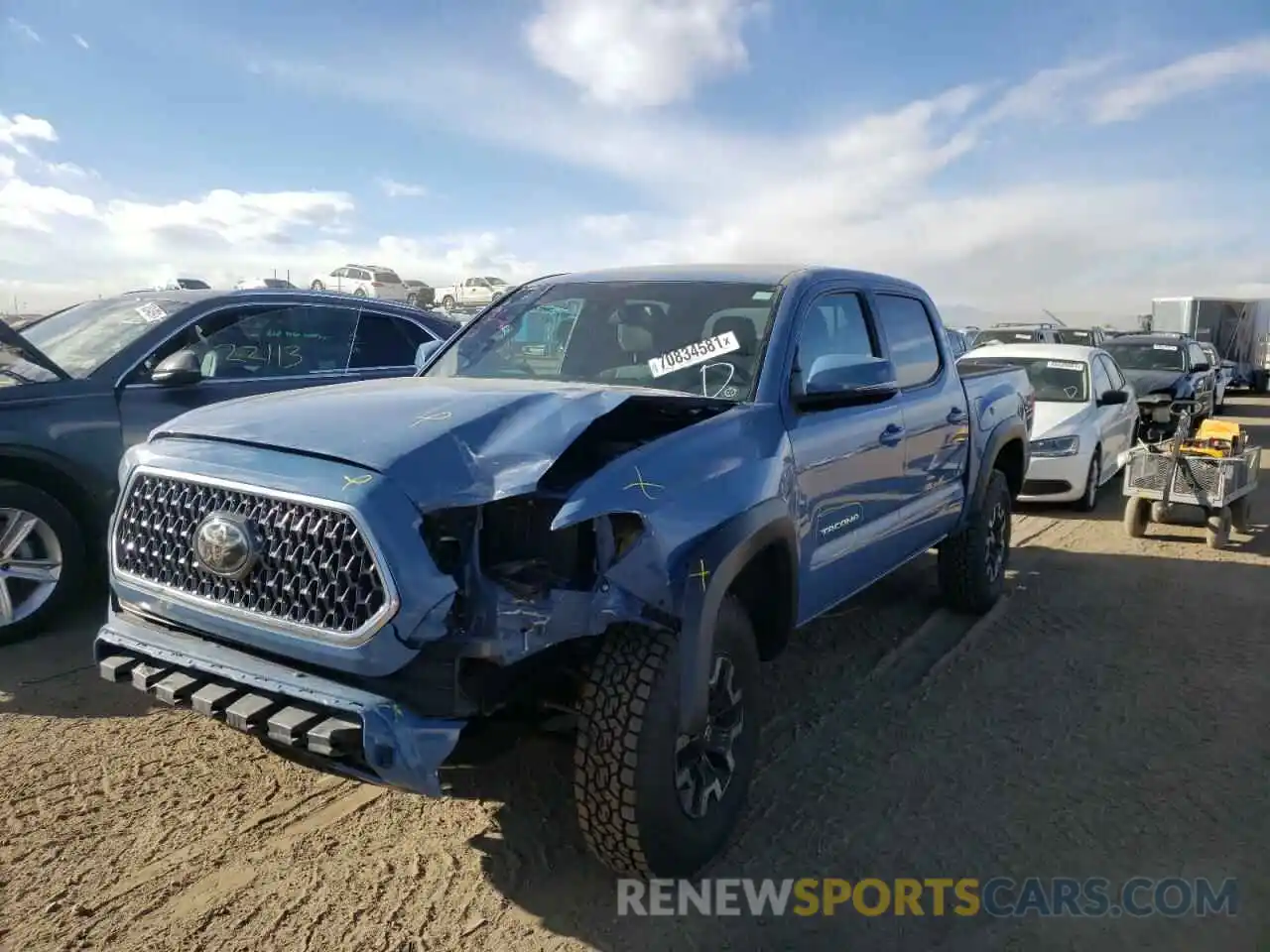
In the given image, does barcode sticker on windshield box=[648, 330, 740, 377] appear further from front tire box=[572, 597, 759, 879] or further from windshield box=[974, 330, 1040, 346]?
windshield box=[974, 330, 1040, 346]

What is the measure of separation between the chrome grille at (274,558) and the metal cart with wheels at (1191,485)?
24.8 feet

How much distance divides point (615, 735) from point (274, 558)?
3.55 feet

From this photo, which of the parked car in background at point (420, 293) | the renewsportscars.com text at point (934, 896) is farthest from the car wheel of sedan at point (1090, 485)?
the parked car in background at point (420, 293)

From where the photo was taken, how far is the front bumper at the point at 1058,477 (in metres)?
9.05

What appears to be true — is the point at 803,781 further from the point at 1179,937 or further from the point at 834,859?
the point at 1179,937

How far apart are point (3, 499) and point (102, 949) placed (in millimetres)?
2860

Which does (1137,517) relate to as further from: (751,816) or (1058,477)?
(751,816)

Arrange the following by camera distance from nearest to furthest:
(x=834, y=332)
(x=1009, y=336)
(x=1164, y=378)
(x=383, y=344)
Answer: (x=834, y=332) → (x=383, y=344) → (x=1164, y=378) → (x=1009, y=336)

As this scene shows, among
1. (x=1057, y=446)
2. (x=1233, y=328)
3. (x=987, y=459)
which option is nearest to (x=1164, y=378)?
(x=1057, y=446)

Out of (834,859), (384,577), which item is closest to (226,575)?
(384,577)

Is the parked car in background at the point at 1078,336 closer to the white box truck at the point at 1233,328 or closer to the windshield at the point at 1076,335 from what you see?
the windshield at the point at 1076,335

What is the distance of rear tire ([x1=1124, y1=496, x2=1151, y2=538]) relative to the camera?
8.15 metres

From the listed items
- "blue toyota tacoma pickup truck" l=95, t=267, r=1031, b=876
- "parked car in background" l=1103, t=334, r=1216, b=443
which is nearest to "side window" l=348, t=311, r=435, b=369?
"blue toyota tacoma pickup truck" l=95, t=267, r=1031, b=876

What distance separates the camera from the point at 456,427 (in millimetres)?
2734
